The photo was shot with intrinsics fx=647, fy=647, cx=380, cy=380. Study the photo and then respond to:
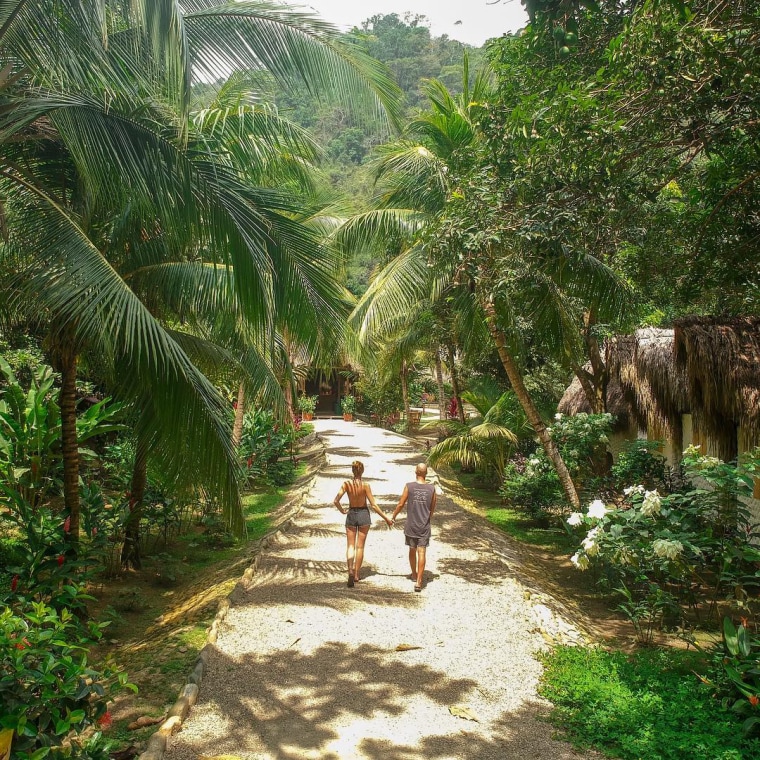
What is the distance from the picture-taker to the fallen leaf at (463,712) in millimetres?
4273

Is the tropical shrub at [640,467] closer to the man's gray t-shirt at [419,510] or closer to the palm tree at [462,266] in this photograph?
the palm tree at [462,266]

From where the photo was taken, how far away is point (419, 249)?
1034cm

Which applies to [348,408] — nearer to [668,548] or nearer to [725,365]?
[725,365]

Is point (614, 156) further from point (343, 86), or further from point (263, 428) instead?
point (263, 428)

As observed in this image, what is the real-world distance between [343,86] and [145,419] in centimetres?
316

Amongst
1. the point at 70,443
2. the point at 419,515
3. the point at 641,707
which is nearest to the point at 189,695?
the point at 70,443

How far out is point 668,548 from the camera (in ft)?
15.2

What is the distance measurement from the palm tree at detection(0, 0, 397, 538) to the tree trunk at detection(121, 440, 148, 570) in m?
2.46

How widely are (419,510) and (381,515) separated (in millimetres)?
424

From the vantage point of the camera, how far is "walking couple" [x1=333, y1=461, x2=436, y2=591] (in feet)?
22.7

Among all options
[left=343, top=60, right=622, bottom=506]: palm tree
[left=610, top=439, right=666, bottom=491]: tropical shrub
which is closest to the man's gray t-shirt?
[left=343, top=60, right=622, bottom=506]: palm tree

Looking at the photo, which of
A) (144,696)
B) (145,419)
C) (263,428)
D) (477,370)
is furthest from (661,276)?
(263,428)

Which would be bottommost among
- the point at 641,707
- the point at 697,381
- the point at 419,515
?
the point at 641,707

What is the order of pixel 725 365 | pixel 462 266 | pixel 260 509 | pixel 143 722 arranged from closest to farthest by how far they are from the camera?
pixel 143 722 → pixel 462 266 → pixel 725 365 → pixel 260 509
